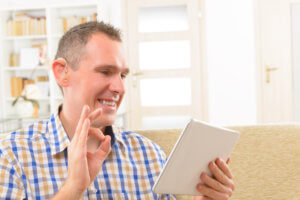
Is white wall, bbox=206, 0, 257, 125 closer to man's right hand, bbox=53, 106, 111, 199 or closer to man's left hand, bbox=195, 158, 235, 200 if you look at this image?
man's left hand, bbox=195, 158, 235, 200

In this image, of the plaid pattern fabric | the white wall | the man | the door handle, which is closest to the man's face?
the man

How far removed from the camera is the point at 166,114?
4.84 meters

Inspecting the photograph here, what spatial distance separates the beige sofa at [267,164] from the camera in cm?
139

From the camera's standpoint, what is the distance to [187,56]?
15.8ft

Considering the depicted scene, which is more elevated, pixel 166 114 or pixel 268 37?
pixel 268 37

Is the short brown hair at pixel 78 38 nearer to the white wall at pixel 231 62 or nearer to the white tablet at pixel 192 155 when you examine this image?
the white tablet at pixel 192 155

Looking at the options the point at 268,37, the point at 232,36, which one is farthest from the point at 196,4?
the point at 268,37

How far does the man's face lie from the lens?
1170 mm

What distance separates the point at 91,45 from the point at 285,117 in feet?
12.7

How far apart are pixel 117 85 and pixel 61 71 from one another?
0.18 meters

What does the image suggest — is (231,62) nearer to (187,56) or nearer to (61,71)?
(187,56)

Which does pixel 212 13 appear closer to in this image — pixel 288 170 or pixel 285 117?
pixel 285 117

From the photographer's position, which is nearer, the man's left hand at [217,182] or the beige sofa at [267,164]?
the man's left hand at [217,182]

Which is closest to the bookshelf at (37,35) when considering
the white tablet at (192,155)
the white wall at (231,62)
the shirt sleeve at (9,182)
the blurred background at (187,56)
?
the blurred background at (187,56)
